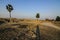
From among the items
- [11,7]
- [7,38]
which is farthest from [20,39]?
[11,7]

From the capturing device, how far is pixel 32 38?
1659 cm

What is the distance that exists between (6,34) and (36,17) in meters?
47.1

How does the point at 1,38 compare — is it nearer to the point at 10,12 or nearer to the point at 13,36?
the point at 13,36

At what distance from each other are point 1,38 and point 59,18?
4800 cm

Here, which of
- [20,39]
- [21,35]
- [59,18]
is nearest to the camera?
[20,39]

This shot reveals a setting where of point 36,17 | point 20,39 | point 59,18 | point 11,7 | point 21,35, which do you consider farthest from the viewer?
point 36,17

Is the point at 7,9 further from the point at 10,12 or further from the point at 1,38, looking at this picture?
the point at 1,38

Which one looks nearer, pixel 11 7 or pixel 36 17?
pixel 11 7

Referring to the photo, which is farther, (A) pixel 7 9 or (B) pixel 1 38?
(A) pixel 7 9

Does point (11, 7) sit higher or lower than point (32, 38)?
higher

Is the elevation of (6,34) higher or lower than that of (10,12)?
lower

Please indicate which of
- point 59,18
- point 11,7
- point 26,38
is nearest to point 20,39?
point 26,38

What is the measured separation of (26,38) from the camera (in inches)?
639

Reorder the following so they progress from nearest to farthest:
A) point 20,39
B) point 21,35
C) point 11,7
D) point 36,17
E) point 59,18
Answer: point 20,39 → point 21,35 → point 11,7 → point 59,18 → point 36,17
